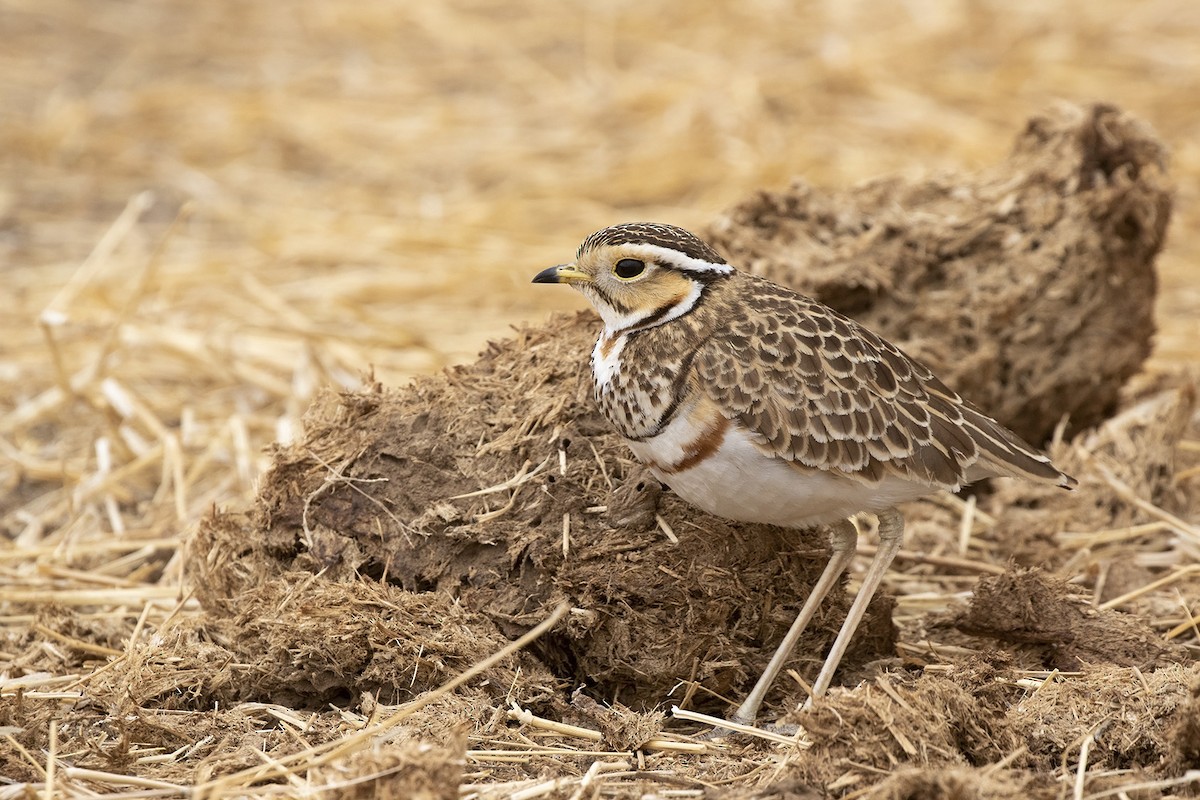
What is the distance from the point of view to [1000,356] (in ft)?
20.0

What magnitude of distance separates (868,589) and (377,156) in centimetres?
765

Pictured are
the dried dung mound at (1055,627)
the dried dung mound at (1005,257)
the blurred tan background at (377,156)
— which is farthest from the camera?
the blurred tan background at (377,156)

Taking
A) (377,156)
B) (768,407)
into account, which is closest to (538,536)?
(768,407)

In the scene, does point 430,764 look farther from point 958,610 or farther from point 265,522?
point 958,610

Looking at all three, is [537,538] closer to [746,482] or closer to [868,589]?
[746,482]

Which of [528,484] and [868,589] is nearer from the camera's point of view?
[868,589]

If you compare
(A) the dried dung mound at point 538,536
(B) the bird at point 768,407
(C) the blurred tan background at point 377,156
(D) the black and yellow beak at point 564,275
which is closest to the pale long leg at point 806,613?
(B) the bird at point 768,407

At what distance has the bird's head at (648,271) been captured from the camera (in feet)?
14.2

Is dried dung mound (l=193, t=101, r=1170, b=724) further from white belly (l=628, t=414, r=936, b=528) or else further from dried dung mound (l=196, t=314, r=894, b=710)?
white belly (l=628, t=414, r=936, b=528)

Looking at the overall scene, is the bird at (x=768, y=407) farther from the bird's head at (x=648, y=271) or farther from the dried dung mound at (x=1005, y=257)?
the dried dung mound at (x=1005, y=257)

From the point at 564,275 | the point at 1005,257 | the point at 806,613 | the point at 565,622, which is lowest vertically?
the point at 565,622

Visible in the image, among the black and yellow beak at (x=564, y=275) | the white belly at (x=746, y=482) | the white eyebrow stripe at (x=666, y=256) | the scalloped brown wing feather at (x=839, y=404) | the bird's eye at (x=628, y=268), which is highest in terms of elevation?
the white eyebrow stripe at (x=666, y=256)

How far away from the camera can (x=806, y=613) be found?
14.4 feet

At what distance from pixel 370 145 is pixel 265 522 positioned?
7055 millimetres
